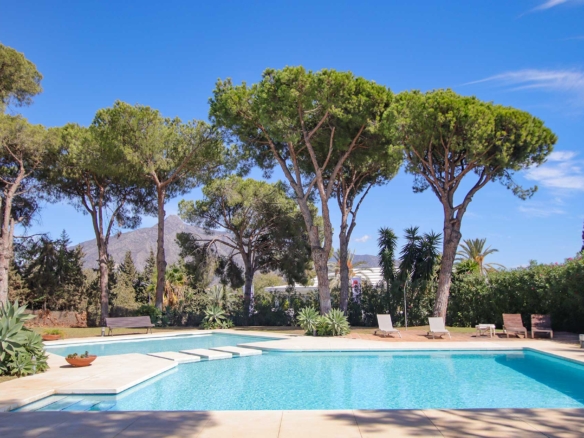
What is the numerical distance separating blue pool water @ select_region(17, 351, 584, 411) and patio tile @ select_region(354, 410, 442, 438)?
173 centimetres

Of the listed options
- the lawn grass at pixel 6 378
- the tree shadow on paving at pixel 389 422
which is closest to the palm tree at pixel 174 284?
the lawn grass at pixel 6 378

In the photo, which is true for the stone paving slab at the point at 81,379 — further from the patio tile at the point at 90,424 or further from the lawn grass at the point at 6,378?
the patio tile at the point at 90,424

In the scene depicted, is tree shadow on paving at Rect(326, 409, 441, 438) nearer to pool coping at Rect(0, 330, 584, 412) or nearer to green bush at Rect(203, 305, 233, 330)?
pool coping at Rect(0, 330, 584, 412)

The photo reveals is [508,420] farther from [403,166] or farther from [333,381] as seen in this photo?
[403,166]

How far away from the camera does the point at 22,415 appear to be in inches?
214

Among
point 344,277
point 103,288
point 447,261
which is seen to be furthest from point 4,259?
point 447,261

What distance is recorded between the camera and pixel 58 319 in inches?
842

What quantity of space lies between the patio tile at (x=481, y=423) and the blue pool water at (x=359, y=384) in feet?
5.62

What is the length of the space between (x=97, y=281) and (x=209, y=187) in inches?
318

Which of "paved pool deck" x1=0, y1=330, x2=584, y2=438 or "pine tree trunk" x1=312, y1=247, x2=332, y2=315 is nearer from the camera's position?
"paved pool deck" x1=0, y1=330, x2=584, y2=438

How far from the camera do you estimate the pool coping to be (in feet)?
23.0

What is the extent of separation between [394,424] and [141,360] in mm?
7570

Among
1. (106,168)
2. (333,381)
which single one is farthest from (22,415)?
(106,168)

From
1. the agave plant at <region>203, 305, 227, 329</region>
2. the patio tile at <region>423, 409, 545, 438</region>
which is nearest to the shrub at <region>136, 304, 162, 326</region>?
the agave plant at <region>203, 305, 227, 329</region>
